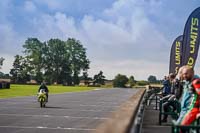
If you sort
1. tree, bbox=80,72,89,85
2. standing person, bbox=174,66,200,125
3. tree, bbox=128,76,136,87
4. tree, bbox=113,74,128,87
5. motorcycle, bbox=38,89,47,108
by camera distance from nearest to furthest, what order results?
standing person, bbox=174,66,200,125, motorcycle, bbox=38,89,47,108, tree, bbox=128,76,136,87, tree, bbox=113,74,128,87, tree, bbox=80,72,89,85

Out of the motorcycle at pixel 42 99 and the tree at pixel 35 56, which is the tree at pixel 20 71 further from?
the motorcycle at pixel 42 99

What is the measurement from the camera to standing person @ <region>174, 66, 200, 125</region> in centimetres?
811

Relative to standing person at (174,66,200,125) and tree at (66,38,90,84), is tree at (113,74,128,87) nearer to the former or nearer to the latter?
tree at (66,38,90,84)

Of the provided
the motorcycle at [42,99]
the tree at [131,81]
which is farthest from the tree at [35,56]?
the motorcycle at [42,99]

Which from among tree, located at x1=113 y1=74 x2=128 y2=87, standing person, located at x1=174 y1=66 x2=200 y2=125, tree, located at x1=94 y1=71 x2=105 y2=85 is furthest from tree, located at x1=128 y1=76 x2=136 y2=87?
standing person, located at x1=174 y1=66 x2=200 y2=125

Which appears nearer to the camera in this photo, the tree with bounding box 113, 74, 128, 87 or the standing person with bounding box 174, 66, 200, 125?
the standing person with bounding box 174, 66, 200, 125

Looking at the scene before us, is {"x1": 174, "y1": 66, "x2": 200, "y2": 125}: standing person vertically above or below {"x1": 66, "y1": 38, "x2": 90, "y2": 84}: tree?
below

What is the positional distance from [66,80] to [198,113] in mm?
156763

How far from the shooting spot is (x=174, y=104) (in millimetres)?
15578

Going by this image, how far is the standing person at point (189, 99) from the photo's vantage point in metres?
8.11

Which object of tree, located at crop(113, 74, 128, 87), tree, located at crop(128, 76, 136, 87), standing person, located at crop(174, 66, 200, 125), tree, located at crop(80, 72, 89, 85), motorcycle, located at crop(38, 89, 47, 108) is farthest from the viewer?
tree, located at crop(80, 72, 89, 85)

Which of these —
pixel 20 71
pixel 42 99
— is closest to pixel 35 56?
pixel 20 71

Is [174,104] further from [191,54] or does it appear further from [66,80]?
[66,80]

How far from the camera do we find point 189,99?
852 centimetres
